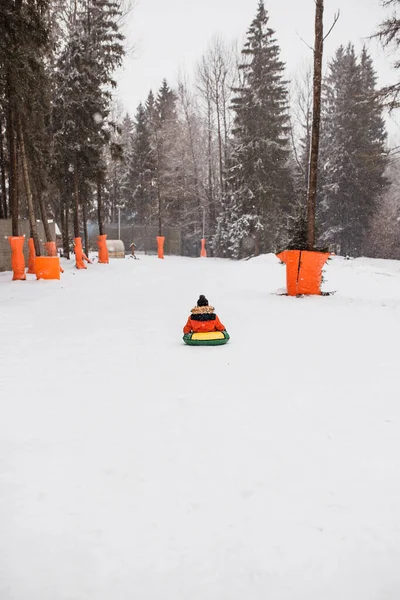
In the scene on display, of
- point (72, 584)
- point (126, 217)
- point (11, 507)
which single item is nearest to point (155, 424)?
point (11, 507)

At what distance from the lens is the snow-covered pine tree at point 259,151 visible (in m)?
30.3

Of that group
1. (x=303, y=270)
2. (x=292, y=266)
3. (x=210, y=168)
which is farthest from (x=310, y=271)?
(x=210, y=168)

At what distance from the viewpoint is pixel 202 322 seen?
6617mm

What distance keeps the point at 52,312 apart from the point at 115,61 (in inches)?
703

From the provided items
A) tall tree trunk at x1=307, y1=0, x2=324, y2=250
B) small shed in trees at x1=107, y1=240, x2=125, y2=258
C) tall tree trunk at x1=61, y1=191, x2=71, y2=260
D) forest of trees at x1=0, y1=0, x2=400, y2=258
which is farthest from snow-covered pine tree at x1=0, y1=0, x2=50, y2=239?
small shed in trees at x1=107, y1=240, x2=125, y2=258

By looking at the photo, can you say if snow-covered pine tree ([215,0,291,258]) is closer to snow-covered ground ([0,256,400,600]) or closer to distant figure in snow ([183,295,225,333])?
distant figure in snow ([183,295,225,333])

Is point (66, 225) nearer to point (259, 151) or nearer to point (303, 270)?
point (259, 151)

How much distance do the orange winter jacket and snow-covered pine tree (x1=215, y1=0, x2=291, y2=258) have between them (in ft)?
78.9

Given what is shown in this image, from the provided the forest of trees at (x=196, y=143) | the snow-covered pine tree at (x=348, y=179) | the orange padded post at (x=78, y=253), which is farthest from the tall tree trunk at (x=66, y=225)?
the snow-covered pine tree at (x=348, y=179)

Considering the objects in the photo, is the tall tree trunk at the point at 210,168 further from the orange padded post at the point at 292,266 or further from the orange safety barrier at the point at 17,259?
the orange padded post at the point at 292,266

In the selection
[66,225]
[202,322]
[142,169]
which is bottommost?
[202,322]

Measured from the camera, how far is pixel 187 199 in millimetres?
41219

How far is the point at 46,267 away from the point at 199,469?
12282mm

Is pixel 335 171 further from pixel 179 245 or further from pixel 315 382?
pixel 315 382
